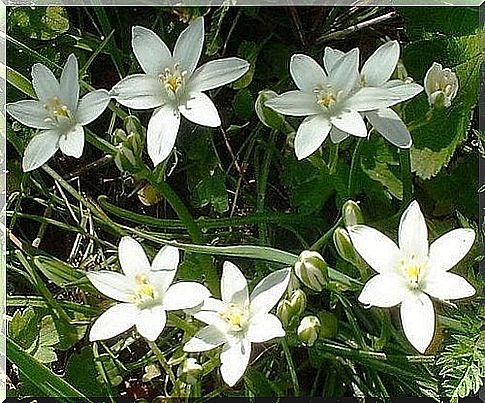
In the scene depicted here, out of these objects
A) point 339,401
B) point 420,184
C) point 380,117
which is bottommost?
point 339,401

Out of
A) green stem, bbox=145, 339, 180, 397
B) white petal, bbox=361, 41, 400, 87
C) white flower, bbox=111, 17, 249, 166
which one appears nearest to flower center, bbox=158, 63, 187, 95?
white flower, bbox=111, 17, 249, 166

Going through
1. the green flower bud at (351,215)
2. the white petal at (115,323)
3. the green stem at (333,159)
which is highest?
the green stem at (333,159)

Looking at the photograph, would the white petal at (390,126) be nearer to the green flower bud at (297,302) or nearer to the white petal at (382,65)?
the white petal at (382,65)

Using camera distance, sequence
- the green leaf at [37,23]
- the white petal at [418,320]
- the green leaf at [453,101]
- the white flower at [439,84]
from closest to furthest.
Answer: the white petal at [418,320] → the white flower at [439,84] → the green leaf at [453,101] → the green leaf at [37,23]

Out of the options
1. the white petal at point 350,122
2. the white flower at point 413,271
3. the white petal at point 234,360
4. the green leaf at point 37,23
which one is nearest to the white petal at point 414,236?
the white flower at point 413,271

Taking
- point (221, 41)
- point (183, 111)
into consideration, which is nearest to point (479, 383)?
point (183, 111)

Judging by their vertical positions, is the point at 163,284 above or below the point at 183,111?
below

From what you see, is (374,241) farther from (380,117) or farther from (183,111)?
(183,111)

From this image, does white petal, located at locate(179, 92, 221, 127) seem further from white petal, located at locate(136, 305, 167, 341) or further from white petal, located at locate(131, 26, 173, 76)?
white petal, located at locate(136, 305, 167, 341)
